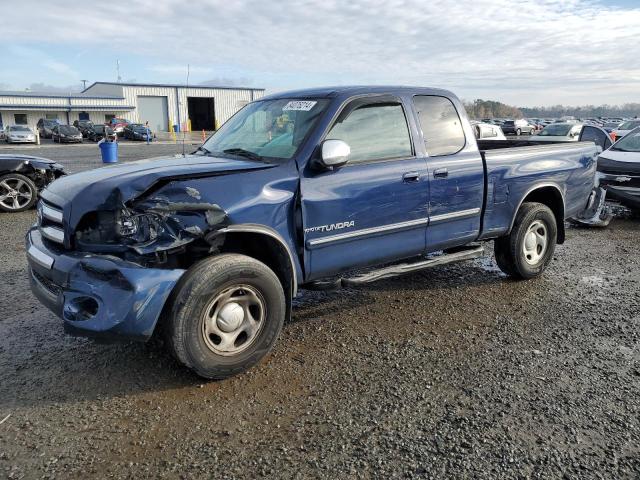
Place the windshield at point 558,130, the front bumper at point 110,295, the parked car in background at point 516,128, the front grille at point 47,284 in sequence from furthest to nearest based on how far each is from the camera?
the parked car in background at point 516,128
the windshield at point 558,130
the front grille at point 47,284
the front bumper at point 110,295

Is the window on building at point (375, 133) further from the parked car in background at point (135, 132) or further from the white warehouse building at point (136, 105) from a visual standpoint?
the white warehouse building at point (136, 105)

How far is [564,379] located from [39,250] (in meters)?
3.73

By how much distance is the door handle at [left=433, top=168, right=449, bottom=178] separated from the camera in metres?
4.57

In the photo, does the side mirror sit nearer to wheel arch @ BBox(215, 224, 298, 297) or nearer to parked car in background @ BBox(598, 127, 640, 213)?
wheel arch @ BBox(215, 224, 298, 297)

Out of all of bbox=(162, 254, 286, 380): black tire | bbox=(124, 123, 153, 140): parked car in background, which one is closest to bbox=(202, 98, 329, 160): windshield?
bbox=(162, 254, 286, 380): black tire

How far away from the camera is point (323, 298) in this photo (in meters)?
5.28

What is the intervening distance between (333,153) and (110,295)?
1.79 metres

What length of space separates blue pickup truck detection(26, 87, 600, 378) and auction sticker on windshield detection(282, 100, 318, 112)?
16 mm

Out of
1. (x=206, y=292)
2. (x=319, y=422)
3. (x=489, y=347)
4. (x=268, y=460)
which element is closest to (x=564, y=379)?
(x=489, y=347)

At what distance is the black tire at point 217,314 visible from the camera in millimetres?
3275

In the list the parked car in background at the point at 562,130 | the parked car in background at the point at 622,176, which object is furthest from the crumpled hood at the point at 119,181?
the parked car in background at the point at 562,130

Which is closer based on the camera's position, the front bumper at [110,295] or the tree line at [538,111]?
the front bumper at [110,295]

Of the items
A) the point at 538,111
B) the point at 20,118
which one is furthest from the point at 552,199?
the point at 538,111

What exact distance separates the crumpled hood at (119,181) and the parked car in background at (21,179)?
6559 millimetres
